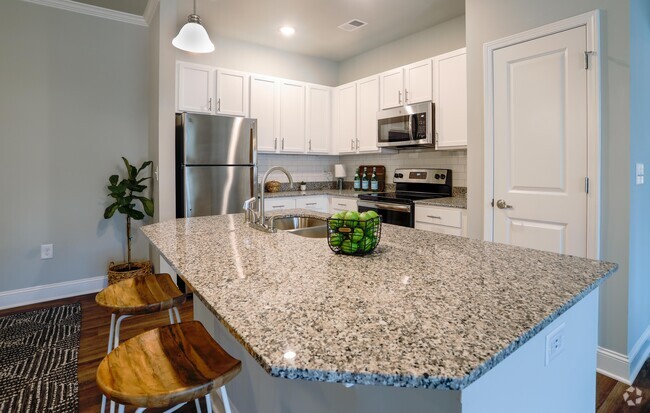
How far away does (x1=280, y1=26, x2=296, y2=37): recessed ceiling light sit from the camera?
3.88 meters

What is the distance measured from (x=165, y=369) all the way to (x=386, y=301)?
61 centimetres

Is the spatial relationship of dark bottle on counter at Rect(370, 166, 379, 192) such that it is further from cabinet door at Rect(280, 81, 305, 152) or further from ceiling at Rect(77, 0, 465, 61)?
ceiling at Rect(77, 0, 465, 61)

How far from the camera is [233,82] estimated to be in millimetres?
3896

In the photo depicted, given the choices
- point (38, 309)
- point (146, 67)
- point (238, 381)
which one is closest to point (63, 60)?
point (146, 67)

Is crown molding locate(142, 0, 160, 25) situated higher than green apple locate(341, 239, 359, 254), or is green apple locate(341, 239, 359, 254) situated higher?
crown molding locate(142, 0, 160, 25)

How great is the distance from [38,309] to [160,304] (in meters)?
2.48

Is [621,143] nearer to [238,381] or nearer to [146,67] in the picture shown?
[238,381]

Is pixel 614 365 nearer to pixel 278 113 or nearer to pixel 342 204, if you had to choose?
pixel 342 204

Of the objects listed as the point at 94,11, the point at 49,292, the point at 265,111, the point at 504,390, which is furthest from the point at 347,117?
the point at 504,390

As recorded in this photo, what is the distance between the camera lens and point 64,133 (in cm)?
334

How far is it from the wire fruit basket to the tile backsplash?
265cm

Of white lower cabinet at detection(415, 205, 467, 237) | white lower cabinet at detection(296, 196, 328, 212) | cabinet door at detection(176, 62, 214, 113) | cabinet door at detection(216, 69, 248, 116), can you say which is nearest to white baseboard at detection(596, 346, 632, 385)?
white lower cabinet at detection(415, 205, 467, 237)

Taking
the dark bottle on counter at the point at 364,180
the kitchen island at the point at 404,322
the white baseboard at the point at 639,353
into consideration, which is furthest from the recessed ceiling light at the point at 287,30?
the white baseboard at the point at 639,353

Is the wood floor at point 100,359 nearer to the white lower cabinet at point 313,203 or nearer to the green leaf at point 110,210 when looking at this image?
the green leaf at point 110,210
